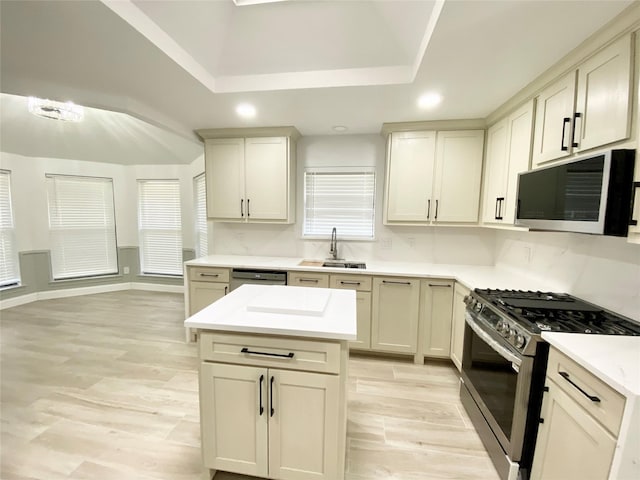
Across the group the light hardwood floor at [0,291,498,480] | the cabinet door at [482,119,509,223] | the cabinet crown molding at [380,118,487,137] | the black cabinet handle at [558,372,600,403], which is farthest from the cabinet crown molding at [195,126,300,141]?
the black cabinet handle at [558,372,600,403]

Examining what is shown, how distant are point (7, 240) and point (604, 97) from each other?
6995mm

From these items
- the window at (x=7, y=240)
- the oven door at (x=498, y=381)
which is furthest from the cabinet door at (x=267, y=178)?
the window at (x=7, y=240)

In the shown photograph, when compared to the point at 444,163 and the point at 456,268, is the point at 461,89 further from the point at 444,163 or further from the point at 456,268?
the point at 456,268

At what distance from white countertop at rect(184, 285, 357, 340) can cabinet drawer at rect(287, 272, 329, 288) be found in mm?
898

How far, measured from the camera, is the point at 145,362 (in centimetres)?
269

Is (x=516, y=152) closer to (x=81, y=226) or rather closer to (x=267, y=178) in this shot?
(x=267, y=178)

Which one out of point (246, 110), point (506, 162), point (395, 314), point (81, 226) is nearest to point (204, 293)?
point (246, 110)

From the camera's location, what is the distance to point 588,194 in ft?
4.12

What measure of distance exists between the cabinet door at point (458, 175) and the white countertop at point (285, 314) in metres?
1.66

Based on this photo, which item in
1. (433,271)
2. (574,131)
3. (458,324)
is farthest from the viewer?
(433,271)

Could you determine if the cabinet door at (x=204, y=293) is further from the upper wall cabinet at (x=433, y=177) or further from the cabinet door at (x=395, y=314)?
the upper wall cabinet at (x=433, y=177)

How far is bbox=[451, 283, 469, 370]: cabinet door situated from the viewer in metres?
2.35

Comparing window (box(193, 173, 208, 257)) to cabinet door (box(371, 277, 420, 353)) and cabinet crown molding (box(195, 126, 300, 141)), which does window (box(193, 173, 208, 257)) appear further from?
cabinet door (box(371, 277, 420, 353))

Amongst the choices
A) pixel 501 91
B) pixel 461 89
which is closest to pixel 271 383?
pixel 461 89
